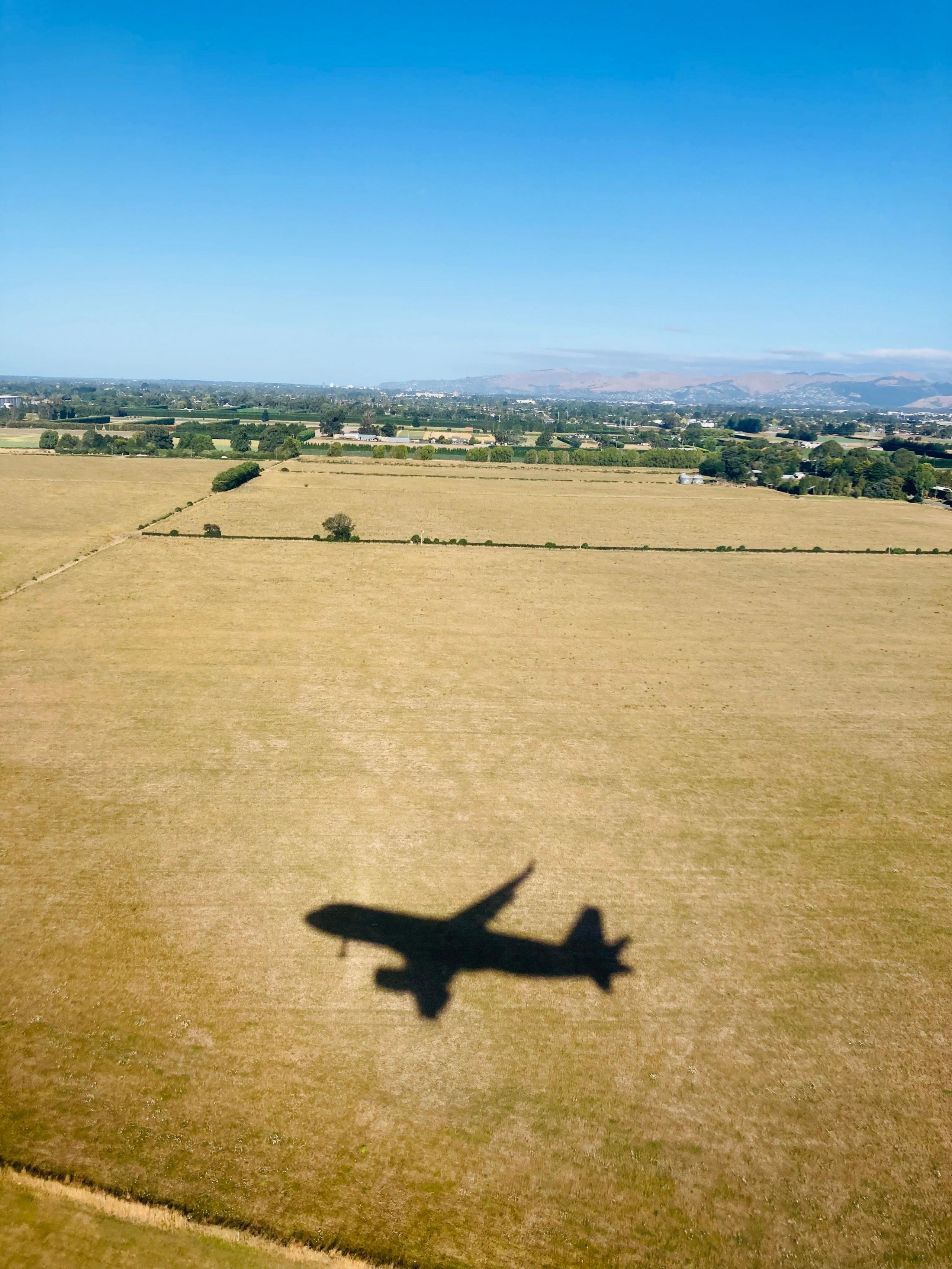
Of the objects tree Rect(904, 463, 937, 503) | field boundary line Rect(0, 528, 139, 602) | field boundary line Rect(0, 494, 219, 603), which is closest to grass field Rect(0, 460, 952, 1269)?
field boundary line Rect(0, 528, 139, 602)

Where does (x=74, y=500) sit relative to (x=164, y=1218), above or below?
above

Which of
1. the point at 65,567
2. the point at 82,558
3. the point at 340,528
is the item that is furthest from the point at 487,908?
the point at 340,528

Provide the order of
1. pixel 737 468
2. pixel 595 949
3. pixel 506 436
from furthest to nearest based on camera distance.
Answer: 1. pixel 506 436
2. pixel 737 468
3. pixel 595 949

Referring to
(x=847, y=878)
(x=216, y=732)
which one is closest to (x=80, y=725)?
(x=216, y=732)

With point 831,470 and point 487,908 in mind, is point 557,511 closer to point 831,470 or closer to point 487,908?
point 831,470

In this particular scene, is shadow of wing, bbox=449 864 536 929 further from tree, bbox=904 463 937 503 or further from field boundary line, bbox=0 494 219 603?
tree, bbox=904 463 937 503

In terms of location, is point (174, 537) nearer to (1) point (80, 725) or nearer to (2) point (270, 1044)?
(1) point (80, 725)
